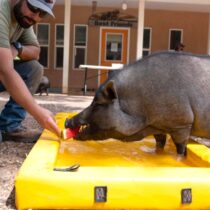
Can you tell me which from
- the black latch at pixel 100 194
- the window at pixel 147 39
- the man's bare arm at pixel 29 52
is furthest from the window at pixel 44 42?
the black latch at pixel 100 194

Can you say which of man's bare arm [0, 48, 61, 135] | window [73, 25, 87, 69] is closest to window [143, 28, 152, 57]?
window [73, 25, 87, 69]

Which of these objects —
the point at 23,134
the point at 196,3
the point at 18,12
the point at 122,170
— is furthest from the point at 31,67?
the point at 196,3

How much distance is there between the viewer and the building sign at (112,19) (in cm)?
1841

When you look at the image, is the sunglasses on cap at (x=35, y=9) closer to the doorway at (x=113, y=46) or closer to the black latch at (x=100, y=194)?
the black latch at (x=100, y=194)

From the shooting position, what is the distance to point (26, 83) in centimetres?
482

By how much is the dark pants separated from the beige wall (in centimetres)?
1380

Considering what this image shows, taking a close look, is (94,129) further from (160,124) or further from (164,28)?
(164,28)

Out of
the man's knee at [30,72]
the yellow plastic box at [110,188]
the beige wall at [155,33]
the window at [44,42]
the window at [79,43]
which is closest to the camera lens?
the yellow plastic box at [110,188]

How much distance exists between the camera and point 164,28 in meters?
19.1

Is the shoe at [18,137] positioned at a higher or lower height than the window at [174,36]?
lower

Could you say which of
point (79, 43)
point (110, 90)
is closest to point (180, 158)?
point (110, 90)

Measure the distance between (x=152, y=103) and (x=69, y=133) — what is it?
698mm

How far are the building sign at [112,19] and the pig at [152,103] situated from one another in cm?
1485

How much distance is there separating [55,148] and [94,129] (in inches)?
14.7
